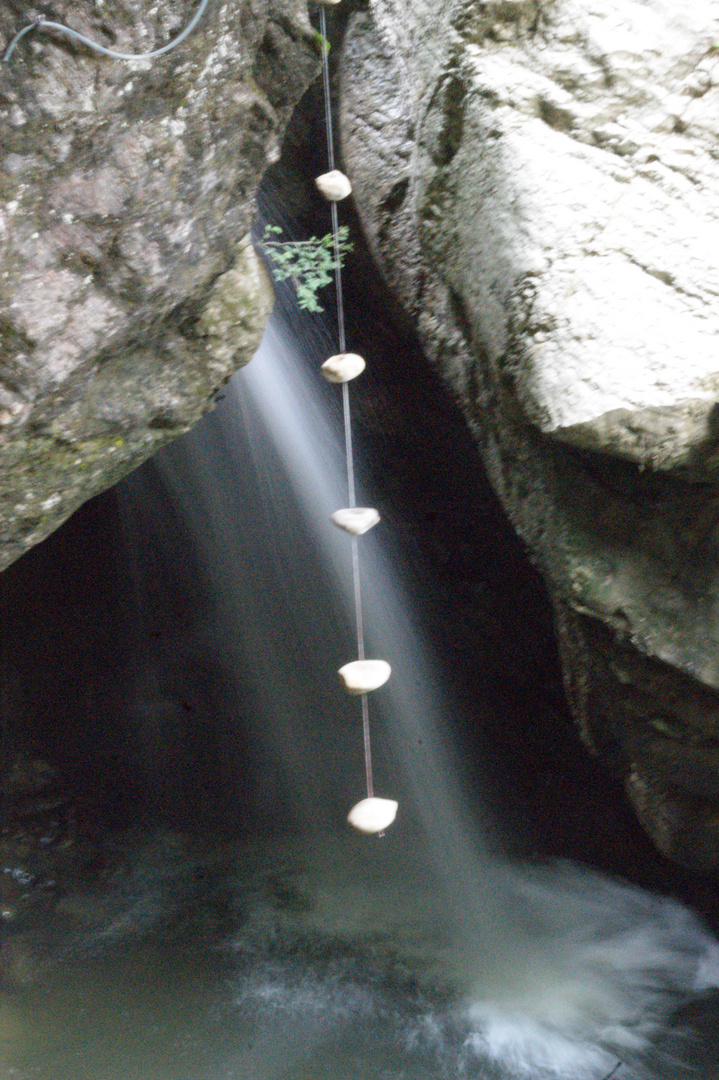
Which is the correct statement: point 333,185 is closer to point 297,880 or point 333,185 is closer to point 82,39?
point 82,39

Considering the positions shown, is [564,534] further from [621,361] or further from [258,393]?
[258,393]

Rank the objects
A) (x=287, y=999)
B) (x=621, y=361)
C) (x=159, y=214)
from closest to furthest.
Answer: (x=159, y=214) < (x=621, y=361) < (x=287, y=999)

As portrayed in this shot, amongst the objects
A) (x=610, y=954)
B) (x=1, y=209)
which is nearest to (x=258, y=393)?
(x=1, y=209)

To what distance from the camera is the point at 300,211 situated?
5.67 meters

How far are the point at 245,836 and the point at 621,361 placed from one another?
5.53m

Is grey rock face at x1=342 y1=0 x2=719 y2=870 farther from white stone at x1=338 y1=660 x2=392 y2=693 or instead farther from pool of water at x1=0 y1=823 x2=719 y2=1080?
pool of water at x1=0 y1=823 x2=719 y2=1080

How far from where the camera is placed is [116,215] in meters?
2.50

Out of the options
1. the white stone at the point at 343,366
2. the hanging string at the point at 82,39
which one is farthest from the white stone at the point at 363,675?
the hanging string at the point at 82,39

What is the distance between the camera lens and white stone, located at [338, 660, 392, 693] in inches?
112

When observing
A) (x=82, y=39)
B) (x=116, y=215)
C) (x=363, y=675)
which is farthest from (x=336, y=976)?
(x=82, y=39)

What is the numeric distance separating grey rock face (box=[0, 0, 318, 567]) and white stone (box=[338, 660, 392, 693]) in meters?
1.46

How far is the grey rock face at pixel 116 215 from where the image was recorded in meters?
2.27

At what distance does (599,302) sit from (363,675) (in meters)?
1.86

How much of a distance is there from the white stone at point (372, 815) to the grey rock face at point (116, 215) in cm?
184
